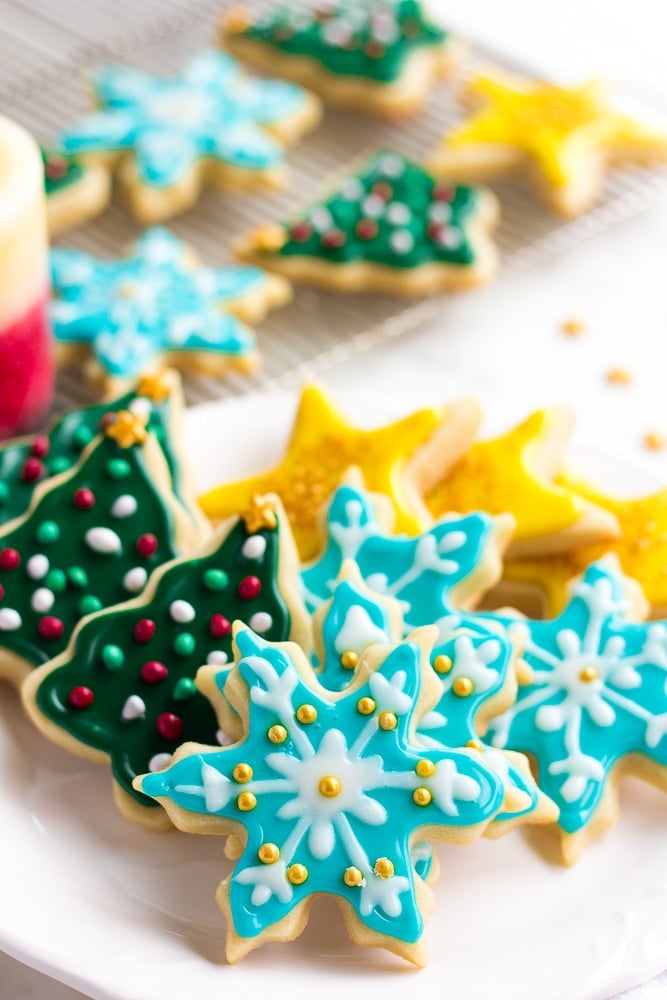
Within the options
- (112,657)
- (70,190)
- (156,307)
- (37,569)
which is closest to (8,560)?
(37,569)

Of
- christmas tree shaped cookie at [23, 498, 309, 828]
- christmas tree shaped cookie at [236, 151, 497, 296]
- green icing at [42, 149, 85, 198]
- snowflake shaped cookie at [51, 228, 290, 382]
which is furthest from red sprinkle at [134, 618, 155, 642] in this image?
green icing at [42, 149, 85, 198]

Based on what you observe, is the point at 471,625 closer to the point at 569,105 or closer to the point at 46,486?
the point at 46,486

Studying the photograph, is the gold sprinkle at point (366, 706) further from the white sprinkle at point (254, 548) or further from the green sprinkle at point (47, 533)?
the green sprinkle at point (47, 533)

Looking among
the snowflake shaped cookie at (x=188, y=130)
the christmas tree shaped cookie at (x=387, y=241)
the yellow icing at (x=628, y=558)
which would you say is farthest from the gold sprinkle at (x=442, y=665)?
the snowflake shaped cookie at (x=188, y=130)

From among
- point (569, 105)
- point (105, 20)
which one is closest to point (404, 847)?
point (569, 105)

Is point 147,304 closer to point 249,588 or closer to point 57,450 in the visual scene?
point 57,450

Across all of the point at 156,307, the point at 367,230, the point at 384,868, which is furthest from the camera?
the point at 367,230

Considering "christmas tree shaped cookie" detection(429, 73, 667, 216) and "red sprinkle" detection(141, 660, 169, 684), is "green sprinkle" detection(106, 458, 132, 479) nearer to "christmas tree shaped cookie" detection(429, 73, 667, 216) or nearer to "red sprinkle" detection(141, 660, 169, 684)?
"red sprinkle" detection(141, 660, 169, 684)
